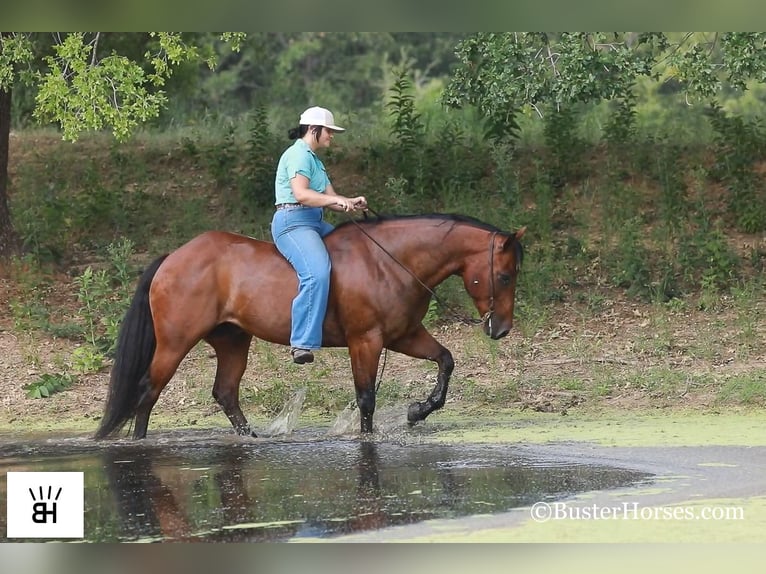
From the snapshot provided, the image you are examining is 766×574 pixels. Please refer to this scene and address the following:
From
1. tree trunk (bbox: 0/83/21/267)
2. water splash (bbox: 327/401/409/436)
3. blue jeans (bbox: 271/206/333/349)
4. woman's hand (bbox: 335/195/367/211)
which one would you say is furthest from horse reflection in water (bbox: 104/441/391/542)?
tree trunk (bbox: 0/83/21/267)

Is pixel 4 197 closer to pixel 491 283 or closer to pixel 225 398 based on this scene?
pixel 225 398

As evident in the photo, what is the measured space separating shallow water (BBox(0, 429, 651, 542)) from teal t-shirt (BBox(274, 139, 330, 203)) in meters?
1.99

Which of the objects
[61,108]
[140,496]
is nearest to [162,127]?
[61,108]

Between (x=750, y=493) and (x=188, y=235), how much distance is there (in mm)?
9771

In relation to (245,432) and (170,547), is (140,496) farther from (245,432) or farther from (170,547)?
(245,432)

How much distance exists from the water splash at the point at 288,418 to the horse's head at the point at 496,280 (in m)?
1.88

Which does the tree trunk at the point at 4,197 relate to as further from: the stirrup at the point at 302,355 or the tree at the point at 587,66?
the stirrup at the point at 302,355

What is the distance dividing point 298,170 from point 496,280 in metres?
1.77

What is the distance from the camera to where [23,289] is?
15.3m

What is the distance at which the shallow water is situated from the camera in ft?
26.8

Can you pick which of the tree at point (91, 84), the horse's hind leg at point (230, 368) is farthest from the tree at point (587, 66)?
the horse's hind leg at point (230, 368)

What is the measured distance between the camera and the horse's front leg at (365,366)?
34.7 ft

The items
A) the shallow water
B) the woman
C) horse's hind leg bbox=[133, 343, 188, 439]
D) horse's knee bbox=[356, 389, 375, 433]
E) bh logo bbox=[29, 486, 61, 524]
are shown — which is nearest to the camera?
the shallow water

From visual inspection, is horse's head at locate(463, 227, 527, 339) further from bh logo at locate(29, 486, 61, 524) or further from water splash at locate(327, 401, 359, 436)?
bh logo at locate(29, 486, 61, 524)
